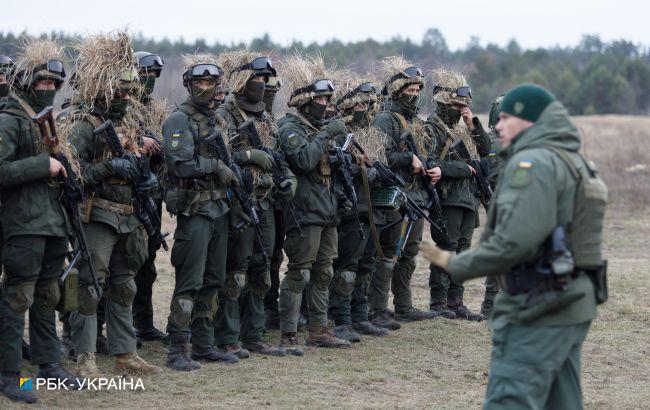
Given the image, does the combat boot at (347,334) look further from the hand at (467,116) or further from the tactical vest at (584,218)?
the tactical vest at (584,218)

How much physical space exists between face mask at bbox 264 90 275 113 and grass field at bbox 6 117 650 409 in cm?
216

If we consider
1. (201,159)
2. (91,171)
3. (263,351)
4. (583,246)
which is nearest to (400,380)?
(263,351)

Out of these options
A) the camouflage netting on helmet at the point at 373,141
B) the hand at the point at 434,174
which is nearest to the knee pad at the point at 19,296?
the camouflage netting on helmet at the point at 373,141

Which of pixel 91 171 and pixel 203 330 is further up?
pixel 91 171

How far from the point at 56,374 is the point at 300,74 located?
3.50 meters

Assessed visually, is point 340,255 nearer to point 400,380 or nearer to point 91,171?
point 400,380

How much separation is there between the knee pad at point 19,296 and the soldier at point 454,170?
481cm

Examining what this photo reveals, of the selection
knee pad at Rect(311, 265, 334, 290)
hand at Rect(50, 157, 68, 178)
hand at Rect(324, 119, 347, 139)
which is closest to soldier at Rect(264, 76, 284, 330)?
knee pad at Rect(311, 265, 334, 290)

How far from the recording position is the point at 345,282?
970 cm

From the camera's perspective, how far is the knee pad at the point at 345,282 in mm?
9711

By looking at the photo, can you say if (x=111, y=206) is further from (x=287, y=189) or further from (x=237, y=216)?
(x=287, y=189)

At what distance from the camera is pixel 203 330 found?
8.33 m

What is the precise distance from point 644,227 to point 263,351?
36.7 ft

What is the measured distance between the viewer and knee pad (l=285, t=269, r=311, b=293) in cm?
901
